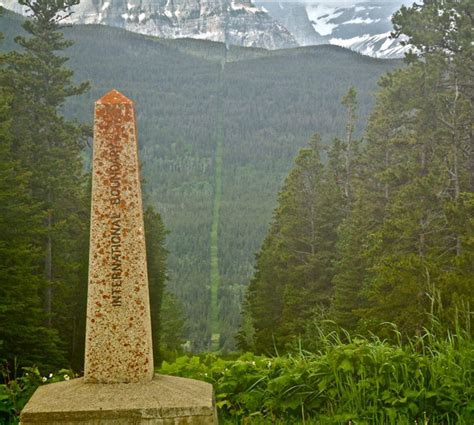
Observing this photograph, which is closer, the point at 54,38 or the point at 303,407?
the point at 303,407

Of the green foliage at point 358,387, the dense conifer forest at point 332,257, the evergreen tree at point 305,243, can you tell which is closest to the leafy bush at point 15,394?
the dense conifer forest at point 332,257

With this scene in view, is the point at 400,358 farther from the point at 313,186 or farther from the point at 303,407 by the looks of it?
the point at 313,186

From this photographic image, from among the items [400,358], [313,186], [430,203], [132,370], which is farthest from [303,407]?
[313,186]

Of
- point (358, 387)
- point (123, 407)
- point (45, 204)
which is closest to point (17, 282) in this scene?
point (45, 204)

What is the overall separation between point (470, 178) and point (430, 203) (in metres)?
2.11

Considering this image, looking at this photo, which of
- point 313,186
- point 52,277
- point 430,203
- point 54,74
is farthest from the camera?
point 313,186

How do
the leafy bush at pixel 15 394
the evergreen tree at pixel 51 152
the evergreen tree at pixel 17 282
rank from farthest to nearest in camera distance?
the evergreen tree at pixel 51 152, the evergreen tree at pixel 17 282, the leafy bush at pixel 15 394

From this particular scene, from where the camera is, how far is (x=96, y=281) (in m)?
6.36

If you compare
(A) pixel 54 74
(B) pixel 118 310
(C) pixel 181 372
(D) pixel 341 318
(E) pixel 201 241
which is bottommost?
(E) pixel 201 241

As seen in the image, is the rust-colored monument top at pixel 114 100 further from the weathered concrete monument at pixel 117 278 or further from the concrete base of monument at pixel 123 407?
the concrete base of monument at pixel 123 407

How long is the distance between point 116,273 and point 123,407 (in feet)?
4.28

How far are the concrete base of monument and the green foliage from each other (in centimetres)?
129

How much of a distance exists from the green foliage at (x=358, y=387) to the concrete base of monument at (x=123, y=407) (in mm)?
1292

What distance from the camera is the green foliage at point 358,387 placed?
6320 millimetres
